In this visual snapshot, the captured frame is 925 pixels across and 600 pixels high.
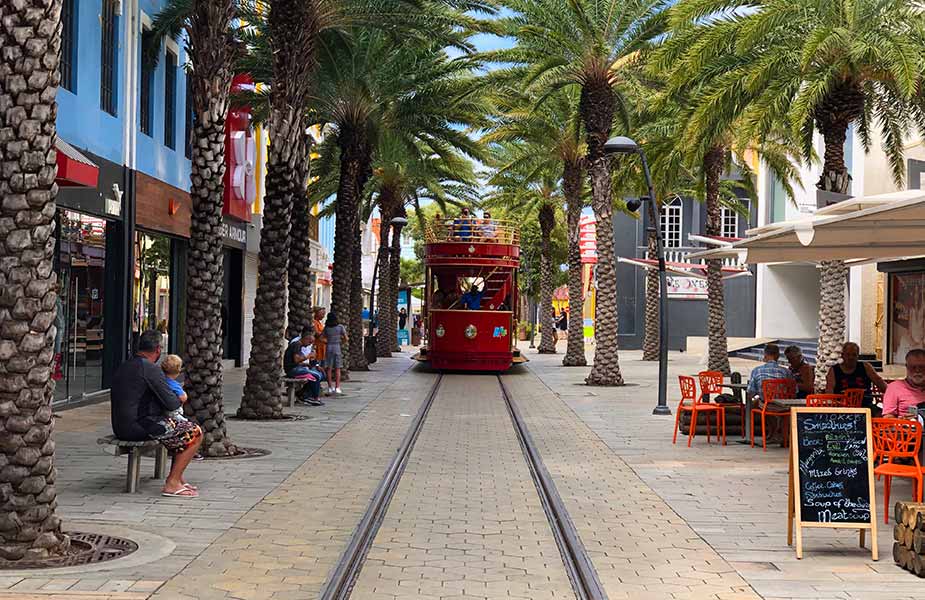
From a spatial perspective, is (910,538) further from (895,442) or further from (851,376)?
(851,376)

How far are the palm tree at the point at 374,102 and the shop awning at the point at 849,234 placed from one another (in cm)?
1280

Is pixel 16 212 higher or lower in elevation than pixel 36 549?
higher

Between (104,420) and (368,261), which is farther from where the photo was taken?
(368,261)

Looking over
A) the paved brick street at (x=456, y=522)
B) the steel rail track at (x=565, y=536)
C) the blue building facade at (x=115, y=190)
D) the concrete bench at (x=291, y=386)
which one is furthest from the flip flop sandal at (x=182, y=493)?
the concrete bench at (x=291, y=386)

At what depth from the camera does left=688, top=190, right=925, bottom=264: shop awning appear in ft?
33.1

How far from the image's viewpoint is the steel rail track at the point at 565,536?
297 inches

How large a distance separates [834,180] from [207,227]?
11.3 meters

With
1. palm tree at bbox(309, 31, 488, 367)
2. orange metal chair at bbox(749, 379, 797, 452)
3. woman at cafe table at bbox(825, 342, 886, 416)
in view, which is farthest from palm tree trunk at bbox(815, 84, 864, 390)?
palm tree at bbox(309, 31, 488, 367)

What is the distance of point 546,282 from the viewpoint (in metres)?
45.8

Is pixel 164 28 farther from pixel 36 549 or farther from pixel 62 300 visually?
pixel 36 549

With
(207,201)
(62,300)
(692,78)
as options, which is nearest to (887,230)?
(207,201)

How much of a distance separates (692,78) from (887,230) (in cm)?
905

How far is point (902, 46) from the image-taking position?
55.9 ft

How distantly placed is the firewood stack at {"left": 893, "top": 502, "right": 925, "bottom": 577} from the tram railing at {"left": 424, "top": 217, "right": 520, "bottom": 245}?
25.3m
